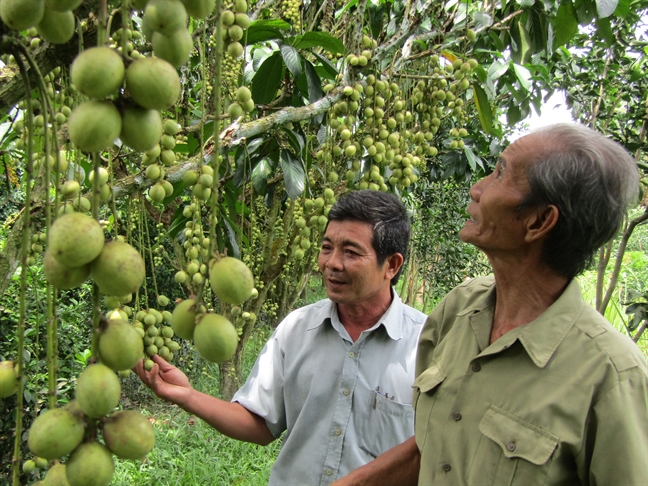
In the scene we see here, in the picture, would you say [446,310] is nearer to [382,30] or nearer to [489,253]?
[489,253]

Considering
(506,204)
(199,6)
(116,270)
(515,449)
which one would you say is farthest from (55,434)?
(506,204)

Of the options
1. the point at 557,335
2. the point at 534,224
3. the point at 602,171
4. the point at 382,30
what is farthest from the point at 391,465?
the point at 382,30

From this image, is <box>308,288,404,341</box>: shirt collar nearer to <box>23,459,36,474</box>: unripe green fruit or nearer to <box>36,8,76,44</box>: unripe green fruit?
<box>23,459,36,474</box>: unripe green fruit

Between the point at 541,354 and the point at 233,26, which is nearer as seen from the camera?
the point at 233,26

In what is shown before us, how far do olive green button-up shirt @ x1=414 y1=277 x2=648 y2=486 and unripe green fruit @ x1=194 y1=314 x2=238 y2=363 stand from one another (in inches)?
24.5

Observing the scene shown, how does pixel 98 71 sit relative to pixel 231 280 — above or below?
above

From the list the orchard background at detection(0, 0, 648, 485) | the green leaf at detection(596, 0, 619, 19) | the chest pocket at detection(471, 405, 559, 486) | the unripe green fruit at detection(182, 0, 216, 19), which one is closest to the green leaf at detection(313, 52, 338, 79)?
the orchard background at detection(0, 0, 648, 485)

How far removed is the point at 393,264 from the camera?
1.59m

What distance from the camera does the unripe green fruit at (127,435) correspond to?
427 mm

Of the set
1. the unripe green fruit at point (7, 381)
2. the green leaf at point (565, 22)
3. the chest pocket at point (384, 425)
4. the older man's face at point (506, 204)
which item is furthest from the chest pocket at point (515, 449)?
the green leaf at point (565, 22)

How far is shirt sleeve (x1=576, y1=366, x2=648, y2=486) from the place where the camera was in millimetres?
804

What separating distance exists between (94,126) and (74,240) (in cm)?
8

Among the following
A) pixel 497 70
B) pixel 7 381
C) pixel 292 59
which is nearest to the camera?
pixel 7 381

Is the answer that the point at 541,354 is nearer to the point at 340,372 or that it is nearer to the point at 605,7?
the point at 340,372
